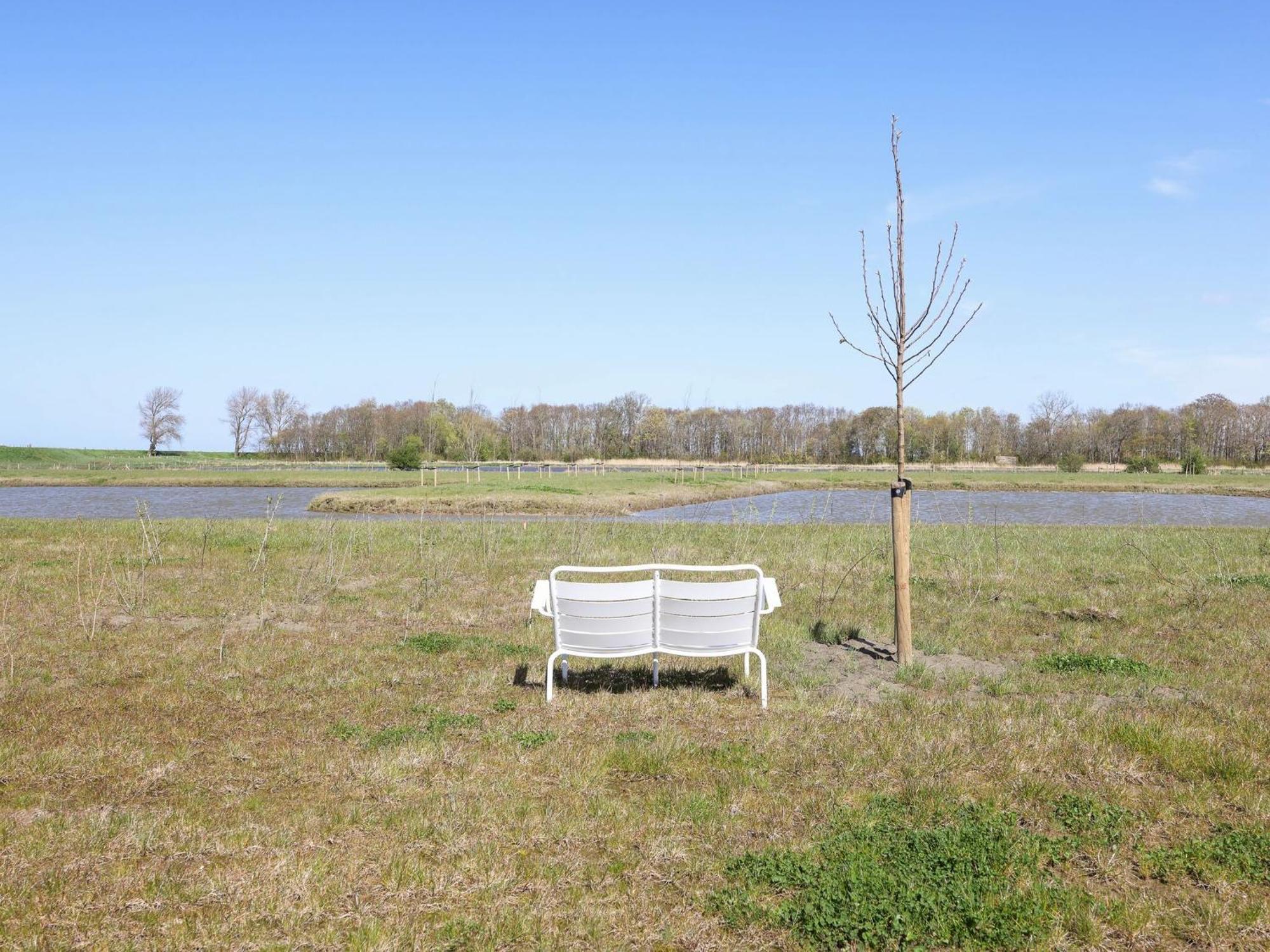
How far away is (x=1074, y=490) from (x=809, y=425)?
8305 centimetres

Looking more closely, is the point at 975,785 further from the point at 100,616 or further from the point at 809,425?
the point at 809,425

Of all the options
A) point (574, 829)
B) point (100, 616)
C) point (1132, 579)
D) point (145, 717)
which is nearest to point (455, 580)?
point (100, 616)

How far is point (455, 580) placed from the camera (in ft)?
42.8

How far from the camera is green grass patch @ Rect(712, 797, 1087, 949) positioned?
3.33 m

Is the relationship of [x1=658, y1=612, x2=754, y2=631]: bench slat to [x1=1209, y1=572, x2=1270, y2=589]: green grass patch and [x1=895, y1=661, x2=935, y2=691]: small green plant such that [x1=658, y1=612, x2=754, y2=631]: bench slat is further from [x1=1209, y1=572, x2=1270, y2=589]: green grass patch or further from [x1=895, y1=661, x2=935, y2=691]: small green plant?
[x1=1209, y1=572, x2=1270, y2=589]: green grass patch

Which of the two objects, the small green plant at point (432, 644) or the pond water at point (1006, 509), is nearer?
the small green plant at point (432, 644)

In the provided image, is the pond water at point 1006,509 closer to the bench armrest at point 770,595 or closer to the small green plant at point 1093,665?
the small green plant at point 1093,665

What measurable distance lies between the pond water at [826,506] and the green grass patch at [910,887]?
20678 millimetres

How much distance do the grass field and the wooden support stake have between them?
32 centimetres

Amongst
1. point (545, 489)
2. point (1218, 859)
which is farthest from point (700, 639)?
point (545, 489)

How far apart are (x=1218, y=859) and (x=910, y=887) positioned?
1.56m

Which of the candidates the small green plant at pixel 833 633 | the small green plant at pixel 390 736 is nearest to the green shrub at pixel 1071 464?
the small green plant at pixel 833 633

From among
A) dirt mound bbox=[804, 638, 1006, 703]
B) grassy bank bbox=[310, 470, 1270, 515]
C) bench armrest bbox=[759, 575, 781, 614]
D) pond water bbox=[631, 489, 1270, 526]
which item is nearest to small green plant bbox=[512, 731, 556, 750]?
bench armrest bbox=[759, 575, 781, 614]

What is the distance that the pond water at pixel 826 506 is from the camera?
31234mm
